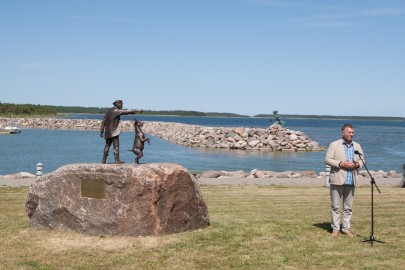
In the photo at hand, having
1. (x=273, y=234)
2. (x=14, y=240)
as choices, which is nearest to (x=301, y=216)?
(x=273, y=234)

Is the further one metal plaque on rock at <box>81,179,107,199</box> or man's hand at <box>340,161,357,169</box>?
metal plaque on rock at <box>81,179,107,199</box>

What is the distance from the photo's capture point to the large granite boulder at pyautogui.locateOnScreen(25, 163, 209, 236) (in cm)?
1045

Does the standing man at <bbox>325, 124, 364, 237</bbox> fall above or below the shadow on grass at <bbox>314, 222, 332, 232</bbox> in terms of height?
above

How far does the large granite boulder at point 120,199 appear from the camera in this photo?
34.3 feet

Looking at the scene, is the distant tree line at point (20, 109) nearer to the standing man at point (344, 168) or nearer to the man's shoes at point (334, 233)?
the man's shoes at point (334, 233)

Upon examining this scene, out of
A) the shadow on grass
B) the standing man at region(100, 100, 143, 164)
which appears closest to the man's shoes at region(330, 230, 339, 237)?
the shadow on grass

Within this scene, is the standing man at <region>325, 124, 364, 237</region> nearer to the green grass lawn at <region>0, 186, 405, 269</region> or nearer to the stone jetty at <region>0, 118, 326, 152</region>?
the green grass lawn at <region>0, 186, 405, 269</region>

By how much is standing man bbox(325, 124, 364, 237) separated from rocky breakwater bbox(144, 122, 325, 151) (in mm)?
47216

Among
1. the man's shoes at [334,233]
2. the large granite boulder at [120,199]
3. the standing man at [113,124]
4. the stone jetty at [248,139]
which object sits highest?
the standing man at [113,124]

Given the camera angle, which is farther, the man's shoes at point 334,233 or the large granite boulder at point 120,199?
the man's shoes at point 334,233

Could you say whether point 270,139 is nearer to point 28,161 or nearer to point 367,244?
point 28,161

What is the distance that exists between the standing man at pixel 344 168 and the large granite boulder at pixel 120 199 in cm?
283

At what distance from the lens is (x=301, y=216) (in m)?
13.4

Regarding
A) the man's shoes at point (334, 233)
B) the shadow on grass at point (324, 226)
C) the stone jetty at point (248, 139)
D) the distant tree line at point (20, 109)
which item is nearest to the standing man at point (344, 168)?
the man's shoes at point (334, 233)
